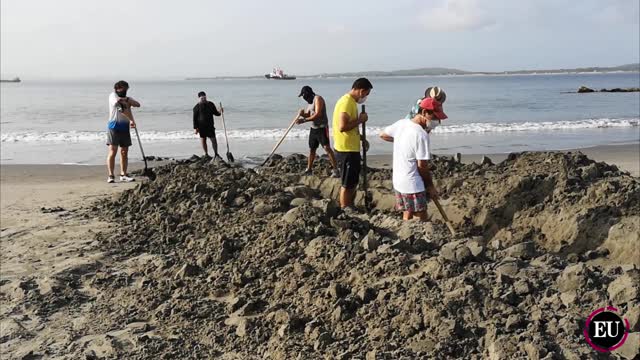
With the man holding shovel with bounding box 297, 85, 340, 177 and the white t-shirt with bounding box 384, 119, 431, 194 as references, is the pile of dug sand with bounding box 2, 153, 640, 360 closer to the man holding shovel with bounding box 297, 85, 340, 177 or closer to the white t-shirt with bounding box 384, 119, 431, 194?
the white t-shirt with bounding box 384, 119, 431, 194

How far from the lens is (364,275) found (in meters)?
4.05

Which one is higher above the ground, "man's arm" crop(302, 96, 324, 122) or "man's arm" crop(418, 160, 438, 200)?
"man's arm" crop(302, 96, 324, 122)

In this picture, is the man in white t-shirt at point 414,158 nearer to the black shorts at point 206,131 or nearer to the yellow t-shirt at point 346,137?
the yellow t-shirt at point 346,137

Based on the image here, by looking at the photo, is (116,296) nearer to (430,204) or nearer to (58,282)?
(58,282)

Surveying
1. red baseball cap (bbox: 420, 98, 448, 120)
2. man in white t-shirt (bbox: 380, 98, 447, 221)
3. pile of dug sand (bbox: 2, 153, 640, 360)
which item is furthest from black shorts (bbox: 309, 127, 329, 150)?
red baseball cap (bbox: 420, 98, 448, 120)

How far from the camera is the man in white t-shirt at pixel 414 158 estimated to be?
184 inches

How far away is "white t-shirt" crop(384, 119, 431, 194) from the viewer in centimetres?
468

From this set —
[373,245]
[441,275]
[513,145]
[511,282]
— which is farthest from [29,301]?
[513,145]

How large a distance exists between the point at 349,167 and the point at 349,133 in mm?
364

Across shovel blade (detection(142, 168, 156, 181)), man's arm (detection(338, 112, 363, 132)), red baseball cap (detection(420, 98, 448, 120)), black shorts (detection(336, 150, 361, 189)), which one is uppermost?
red baseball cap (detection(420, 98, 448, 120))

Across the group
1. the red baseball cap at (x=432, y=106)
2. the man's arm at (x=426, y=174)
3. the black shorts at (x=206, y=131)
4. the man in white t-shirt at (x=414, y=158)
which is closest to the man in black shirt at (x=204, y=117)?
the black shorts at (x=206, y=131)

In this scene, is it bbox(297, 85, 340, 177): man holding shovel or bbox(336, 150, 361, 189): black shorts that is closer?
bbox(336, 150, 361, 189): black shorts

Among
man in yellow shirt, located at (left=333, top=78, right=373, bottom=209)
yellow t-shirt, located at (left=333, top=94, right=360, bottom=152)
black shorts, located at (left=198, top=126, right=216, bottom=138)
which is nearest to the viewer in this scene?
man in yellow shirt, located at (left=333, top=78, right=373, bottom=209)

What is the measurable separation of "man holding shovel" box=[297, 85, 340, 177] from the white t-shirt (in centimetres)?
330
